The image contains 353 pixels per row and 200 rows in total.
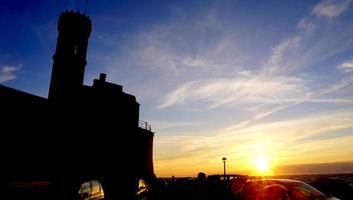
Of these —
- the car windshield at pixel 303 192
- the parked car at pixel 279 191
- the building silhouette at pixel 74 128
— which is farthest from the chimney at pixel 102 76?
the car windshield at pixel 303 192

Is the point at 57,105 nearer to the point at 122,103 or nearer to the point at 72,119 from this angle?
the point at 72,119

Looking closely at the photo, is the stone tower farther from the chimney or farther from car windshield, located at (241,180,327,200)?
car windshield, located at (241,180,327,200)

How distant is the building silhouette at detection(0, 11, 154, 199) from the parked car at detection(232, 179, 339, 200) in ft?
55.0

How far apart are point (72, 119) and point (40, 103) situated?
5.12m

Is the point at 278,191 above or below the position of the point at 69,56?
below

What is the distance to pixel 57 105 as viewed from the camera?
31891 millimetres

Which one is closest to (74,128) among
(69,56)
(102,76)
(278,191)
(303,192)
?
(69,56)

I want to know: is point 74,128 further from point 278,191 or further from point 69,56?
point 278,191

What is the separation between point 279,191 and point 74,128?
2840cm

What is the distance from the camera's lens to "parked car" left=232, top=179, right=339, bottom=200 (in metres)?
7.86

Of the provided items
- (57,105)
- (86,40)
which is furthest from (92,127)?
(86,40)

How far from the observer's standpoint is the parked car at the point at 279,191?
25.8ft

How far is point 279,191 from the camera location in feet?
26.7

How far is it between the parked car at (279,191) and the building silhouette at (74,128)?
55.0 ft
